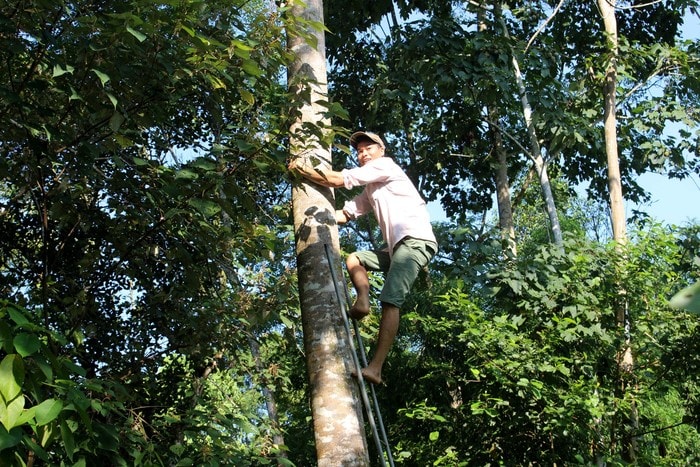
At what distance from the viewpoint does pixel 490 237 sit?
7418 mm

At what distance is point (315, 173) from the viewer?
370 cm

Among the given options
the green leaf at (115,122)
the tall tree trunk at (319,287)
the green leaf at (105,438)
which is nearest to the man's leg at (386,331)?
the tall tree trunk at (319,287)

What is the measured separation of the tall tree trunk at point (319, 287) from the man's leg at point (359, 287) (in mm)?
329

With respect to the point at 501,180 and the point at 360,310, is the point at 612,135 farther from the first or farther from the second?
the point at 360,310

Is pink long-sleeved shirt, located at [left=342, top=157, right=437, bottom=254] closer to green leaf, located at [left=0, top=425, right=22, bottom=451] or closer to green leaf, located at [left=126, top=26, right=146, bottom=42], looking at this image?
green leaf, located at [left=126, top=26, right=146, bottom=42]

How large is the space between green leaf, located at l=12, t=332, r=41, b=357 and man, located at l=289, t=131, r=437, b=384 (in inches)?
76.2

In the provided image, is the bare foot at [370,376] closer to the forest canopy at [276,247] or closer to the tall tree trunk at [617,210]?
the forest canopy at [276,247]

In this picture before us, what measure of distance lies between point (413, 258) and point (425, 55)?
4640mm

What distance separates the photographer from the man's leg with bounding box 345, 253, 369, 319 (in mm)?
3762

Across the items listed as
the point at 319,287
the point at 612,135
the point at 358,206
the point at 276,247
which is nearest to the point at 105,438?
the point at 319,287

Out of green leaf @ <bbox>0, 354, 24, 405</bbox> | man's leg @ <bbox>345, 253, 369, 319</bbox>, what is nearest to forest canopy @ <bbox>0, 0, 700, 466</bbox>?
green leaf @ <bbox>0, 354, 24, 405</bbox>

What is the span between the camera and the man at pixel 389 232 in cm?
411

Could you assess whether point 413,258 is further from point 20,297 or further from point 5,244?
point 5,244

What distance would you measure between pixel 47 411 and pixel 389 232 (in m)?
2.44
